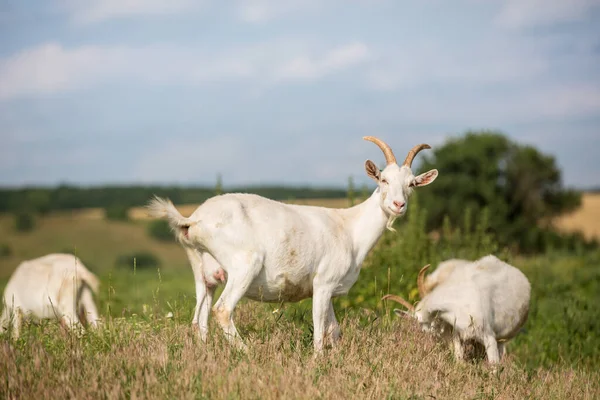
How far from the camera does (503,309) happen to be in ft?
31.4

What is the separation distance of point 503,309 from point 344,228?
2.71m

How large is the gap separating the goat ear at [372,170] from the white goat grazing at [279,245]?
0.01 m

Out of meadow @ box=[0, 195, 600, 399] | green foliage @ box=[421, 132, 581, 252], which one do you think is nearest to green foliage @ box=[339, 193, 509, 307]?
meadow @ box=[0, 195, 600, 399]

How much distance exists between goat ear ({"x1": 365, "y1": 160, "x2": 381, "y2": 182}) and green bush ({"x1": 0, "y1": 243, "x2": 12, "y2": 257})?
5886 centimetres

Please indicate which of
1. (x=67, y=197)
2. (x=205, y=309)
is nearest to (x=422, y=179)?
(x=205, y=309)

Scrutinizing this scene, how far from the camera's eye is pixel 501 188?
4722cm

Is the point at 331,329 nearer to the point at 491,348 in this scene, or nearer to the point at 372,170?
the point at 372,170

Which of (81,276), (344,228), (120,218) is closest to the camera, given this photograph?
(344,228)

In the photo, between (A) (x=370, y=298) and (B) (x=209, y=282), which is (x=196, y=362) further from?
(A) (x=370, y=298)

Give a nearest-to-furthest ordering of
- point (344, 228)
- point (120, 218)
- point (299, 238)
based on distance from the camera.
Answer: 1. point (299, 238)
2. point (344, 228)
3. point (120, 218)

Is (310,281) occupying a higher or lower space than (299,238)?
lower

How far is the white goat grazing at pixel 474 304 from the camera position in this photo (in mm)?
9023

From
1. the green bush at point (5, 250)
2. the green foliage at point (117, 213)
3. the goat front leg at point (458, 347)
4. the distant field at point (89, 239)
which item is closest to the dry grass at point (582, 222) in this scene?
the distant field at point (89, 239)

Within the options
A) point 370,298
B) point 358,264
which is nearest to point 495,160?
point 370,298
